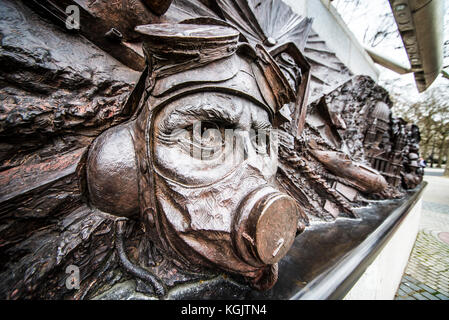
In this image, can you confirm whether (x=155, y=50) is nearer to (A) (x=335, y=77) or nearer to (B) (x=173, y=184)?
(B) (x=173, y=184)

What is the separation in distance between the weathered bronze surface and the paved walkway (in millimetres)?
3593

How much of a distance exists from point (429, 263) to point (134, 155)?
18.1 feet

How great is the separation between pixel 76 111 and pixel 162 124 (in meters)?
0.49

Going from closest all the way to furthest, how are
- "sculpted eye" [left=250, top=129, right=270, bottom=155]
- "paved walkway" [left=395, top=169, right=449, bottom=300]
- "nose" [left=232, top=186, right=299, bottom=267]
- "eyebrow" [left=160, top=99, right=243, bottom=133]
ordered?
"nose" [left=232, top=186, right=299, bottom=267] < "eyebrow" [left=160, top=99, right=243, bottom=133] < "sculpted eye" [left=250, top=129, right=270, bottom=155] < "paved walkway" [left=395, top=169, right=449, bottom=300]

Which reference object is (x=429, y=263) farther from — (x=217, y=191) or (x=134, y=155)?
(x=134, y=155)

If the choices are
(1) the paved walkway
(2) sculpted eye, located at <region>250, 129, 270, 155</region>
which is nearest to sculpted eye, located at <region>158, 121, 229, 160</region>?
(2) sculpted eye, located at <region>250, 129, 270, 155</region>

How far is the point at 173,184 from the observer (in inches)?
32.3

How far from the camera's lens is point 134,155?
0.94m

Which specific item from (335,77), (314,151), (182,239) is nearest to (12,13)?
(182,239)

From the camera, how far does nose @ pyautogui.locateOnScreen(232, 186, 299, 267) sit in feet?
2.32

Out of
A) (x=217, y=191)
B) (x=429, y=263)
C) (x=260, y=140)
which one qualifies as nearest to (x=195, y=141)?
(x=217, y=191)

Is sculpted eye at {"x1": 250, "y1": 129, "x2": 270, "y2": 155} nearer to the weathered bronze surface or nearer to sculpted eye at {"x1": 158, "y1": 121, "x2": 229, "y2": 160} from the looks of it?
the weathered bronze surface

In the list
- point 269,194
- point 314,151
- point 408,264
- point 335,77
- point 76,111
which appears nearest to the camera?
point 269,194

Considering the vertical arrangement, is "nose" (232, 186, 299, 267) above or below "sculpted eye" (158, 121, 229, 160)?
below
